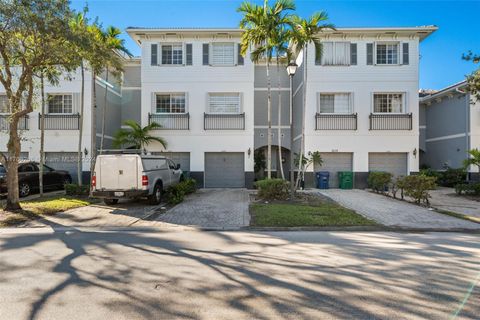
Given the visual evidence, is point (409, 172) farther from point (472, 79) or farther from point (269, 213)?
point (269, 213)

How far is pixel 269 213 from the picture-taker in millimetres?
10086

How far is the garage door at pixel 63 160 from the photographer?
18.5 metres

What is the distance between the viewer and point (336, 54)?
18.3 m

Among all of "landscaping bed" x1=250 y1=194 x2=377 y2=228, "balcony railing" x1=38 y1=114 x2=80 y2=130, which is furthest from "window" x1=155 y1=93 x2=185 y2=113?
"landscaping bed" x1=250 y1=194 x2=377 y2=228

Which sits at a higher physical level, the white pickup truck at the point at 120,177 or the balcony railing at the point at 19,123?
the balcony railing at the point at 19,123

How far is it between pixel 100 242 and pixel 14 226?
3.64m

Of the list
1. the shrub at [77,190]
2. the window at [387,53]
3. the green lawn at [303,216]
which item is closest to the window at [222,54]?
the window at [387,53]

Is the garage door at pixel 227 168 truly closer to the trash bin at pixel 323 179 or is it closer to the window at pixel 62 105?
the trash bin at pixel 323 179

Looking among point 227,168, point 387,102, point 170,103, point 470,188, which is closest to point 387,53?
point 387,102

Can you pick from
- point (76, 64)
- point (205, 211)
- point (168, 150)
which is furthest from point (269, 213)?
point (168, 150)

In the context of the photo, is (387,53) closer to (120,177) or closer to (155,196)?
(155,196)

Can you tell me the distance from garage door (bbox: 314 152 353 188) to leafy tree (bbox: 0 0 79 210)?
1386 cm

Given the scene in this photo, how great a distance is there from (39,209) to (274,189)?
8.50 m

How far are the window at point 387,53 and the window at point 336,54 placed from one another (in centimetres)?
194
